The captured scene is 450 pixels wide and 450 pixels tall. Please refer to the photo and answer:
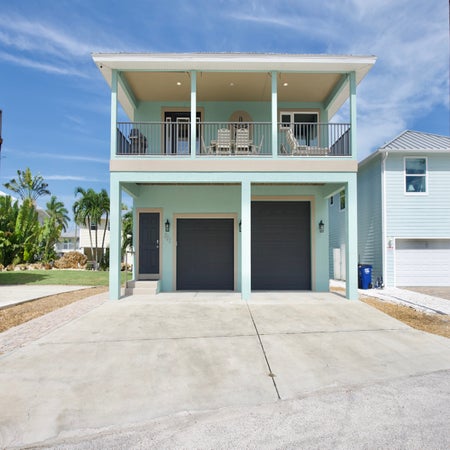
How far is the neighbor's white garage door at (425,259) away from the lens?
45.1 ft

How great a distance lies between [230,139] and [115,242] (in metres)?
4.55

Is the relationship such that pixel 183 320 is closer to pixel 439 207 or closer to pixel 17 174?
pixel 439 207

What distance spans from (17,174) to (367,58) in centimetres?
4019

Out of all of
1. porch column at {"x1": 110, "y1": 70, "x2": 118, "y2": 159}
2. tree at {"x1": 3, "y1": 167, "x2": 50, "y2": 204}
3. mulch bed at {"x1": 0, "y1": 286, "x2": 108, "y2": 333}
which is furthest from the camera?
tree at {"x1": 3, "y1": 167, "x2": 50, "y2": 204}

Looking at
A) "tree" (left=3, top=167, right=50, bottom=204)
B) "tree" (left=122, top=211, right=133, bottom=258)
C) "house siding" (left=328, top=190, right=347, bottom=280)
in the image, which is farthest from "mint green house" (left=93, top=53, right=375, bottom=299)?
"tree" (left=3, top=167, right=50, bottom=204)

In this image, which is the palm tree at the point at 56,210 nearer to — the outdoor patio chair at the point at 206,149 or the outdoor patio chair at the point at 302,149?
the outdoor patio chair at the point at 206,149

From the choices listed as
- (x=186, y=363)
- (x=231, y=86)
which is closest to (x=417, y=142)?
(x=231, y=86)

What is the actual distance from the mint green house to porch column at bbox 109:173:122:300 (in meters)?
0.04

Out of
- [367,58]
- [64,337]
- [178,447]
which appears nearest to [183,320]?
[64,337]

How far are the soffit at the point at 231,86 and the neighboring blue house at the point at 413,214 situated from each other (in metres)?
4.63

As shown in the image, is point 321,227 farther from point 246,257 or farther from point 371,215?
point 371,215

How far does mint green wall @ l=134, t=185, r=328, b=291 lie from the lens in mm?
11133

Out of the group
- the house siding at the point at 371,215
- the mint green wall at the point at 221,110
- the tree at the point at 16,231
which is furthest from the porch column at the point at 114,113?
the tree at the point at 16,231

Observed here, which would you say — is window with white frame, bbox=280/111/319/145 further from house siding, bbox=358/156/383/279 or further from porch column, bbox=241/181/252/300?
porch column, bbox=241/181/252/300
